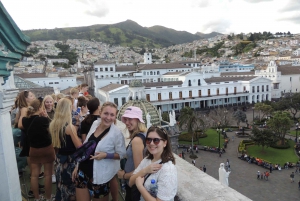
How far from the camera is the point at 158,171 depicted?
7.64ft

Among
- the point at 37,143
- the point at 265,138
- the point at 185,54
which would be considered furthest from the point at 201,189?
the point at 185,54

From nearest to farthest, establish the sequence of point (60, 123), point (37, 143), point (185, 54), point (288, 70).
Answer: point (60, 123) < point (37, 143) < point (288, 70) < point (185, 54)

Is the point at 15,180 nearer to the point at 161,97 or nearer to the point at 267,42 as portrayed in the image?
the point at 161,97

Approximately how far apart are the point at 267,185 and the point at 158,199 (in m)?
16.4

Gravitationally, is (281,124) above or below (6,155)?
below

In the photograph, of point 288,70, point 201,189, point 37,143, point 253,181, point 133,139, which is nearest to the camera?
point 133,139

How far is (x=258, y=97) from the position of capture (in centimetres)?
4334

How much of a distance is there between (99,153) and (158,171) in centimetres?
97

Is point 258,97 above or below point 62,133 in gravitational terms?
below

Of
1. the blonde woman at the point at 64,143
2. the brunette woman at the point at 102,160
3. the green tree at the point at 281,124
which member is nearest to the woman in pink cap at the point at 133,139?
the brunette woman at the point at 102,160

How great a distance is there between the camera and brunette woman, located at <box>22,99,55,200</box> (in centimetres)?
384

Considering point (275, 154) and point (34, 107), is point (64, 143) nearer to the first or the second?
point (34, 107)

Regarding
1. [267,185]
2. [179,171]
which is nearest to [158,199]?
[179,171]

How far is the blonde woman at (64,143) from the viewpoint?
3.41m
